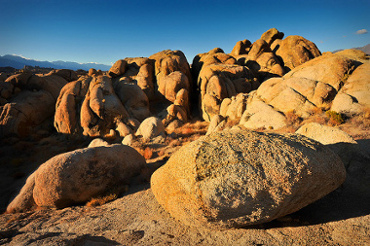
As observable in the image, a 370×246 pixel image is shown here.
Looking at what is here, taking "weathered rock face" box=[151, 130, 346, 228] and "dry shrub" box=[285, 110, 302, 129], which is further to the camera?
"dry shrub" box=[285, 110, 302, 129]

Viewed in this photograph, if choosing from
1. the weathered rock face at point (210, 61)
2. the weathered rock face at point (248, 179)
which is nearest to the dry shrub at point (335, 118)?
the weathered rock face at point (248, 179)

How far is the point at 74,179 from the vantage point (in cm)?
718

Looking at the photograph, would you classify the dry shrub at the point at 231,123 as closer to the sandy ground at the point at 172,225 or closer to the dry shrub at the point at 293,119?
the dry shrub at the point at 293,119

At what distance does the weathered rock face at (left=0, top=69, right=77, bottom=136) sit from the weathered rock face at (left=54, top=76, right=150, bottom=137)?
9.48 feet

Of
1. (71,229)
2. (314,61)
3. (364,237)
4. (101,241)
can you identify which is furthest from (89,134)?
(314,61)

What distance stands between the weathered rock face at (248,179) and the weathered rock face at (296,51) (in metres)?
31.4

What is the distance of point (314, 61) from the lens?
1527 cm

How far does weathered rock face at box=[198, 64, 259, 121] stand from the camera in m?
21.7

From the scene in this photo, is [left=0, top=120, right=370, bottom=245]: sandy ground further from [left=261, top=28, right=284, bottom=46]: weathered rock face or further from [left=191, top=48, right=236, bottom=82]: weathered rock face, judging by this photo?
[left=261, top=28, right=284, bottom=46]: weathered rock face

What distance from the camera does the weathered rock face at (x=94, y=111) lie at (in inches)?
727

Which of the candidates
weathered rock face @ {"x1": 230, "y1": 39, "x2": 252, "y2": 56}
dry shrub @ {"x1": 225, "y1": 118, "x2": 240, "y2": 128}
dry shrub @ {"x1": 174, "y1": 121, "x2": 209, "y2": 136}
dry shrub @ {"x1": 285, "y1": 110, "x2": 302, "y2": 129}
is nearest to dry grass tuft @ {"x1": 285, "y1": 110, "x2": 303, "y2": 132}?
dry shrub @ {"x1": 285, "y1": 110, "x2": 302, "y2": 129}

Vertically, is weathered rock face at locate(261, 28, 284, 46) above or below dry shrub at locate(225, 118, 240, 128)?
above

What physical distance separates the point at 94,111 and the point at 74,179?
13.1m

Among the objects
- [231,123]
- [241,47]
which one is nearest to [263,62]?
[241,47]
